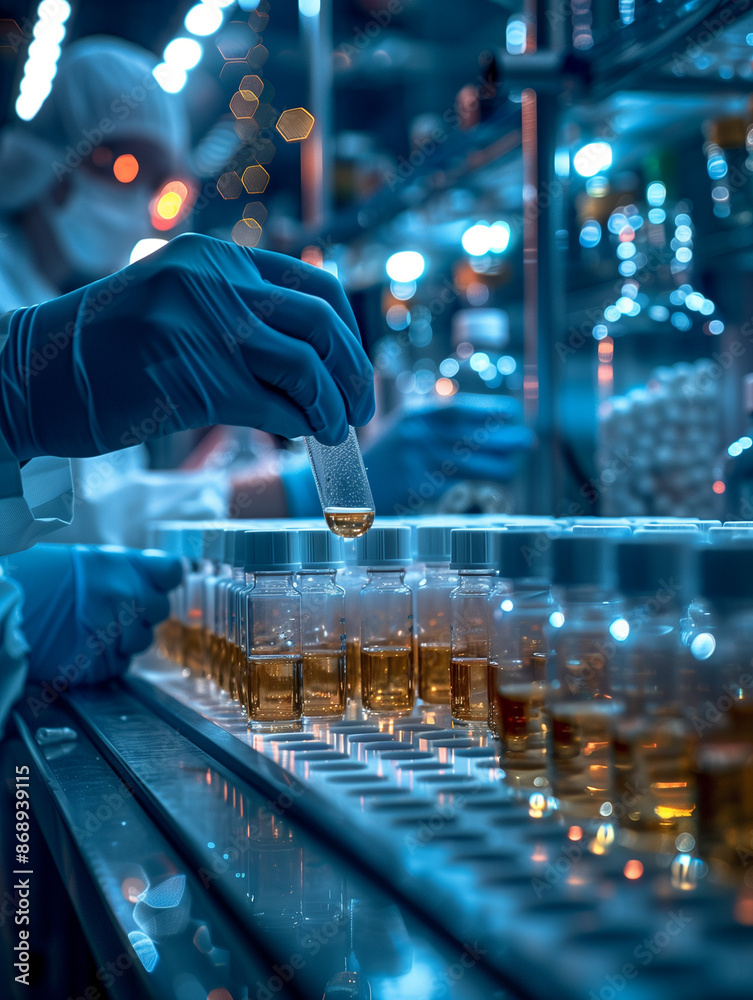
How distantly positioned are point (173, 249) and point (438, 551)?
0.42 metres

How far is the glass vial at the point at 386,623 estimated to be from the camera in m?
0.98

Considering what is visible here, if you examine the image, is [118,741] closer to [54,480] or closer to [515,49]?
[54,480]

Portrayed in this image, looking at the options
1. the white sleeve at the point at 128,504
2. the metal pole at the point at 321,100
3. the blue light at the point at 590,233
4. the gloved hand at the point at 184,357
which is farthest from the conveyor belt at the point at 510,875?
the metal pole at the point at 321,100

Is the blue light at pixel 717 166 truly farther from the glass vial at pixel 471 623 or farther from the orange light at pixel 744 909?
the orange light at pixel 744 909

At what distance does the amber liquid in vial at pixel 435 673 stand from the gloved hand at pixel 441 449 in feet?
2.85

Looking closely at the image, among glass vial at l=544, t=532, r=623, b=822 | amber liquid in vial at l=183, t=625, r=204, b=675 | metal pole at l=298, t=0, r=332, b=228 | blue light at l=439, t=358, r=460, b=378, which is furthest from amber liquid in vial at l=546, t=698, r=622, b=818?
metal pole at l=298, t=0, r=332, b=228

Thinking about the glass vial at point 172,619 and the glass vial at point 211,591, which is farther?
the glass vial at point 172,619

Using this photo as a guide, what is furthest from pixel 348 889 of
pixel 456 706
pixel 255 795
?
pixel 456 706

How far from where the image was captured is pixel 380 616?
101cm

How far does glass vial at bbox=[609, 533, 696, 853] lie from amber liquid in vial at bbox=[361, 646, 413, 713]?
389 mm

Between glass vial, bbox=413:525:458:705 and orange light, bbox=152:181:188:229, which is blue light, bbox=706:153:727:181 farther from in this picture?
orange light, bbox=152:181:188:229

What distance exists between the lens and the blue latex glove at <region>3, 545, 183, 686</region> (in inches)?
53.2

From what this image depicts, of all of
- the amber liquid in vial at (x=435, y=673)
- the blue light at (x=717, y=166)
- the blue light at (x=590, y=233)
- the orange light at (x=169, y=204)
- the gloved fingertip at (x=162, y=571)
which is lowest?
the amber liquid in vial at (x=435, y=673)

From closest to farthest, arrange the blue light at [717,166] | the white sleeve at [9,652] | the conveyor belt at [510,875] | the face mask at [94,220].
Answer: the conveyor belt at [510,875] < the white sleeve at [9,652] < the blue light at [717,166] < the face mask at [94,220]
